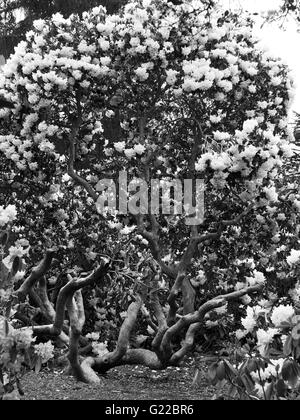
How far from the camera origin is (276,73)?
23.6ft

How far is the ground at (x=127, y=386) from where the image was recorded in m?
5.63

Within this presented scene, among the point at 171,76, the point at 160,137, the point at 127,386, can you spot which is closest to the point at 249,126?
the point at 171,76

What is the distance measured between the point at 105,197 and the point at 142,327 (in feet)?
5.33

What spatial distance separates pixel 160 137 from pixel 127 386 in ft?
8.08

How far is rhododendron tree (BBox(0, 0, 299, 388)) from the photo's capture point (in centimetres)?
646

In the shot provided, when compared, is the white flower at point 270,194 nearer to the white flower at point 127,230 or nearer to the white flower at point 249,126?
the white flower at point 249,126

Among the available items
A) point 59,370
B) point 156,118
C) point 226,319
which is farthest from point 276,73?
point 59,370

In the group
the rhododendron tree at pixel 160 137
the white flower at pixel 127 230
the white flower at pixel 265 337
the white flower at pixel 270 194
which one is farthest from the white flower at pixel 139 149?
the white flower at pixel 265 337

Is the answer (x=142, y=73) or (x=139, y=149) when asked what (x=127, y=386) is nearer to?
(x=139, y=149)

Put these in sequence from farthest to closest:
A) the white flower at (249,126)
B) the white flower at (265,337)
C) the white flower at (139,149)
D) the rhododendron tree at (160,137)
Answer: the white flower at (139,149) < the rhododendron tree at (160,137) < the white flower at (249,126) < the white flower at (265,337)

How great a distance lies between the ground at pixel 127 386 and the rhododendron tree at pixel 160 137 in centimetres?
17

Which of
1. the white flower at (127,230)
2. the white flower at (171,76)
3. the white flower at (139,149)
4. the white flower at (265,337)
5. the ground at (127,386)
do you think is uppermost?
the white flower at (171,76)

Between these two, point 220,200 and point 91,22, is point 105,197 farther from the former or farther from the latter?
point 91,22

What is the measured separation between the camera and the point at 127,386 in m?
6.20
